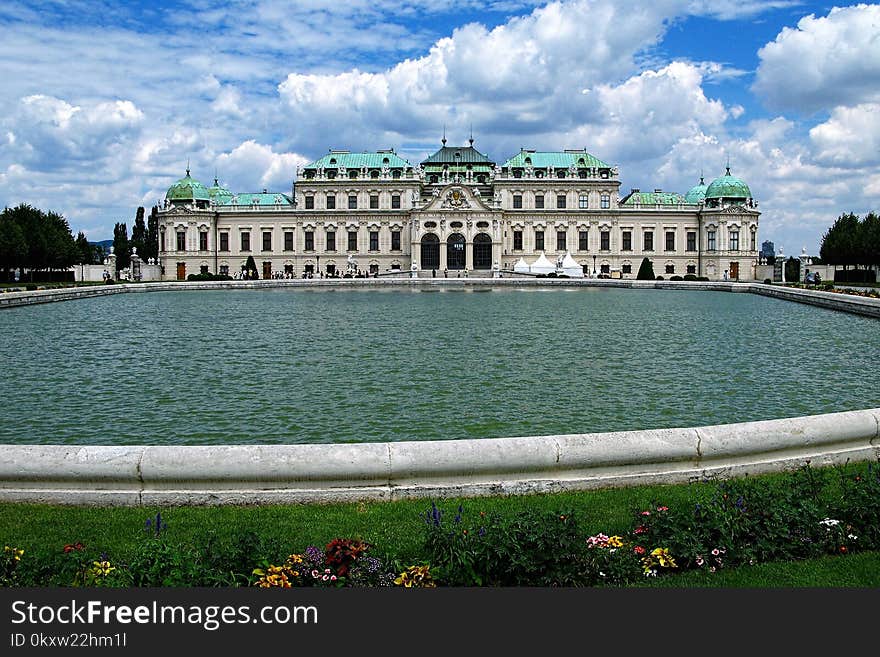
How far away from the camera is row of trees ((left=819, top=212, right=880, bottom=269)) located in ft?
256

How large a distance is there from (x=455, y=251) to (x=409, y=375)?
272 ft

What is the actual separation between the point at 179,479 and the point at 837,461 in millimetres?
7884

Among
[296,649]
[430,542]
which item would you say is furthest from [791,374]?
[296,649]

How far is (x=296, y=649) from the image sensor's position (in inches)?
191

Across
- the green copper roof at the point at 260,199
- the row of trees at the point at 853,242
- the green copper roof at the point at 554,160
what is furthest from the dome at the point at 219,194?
the row of trees at the point at 853,242

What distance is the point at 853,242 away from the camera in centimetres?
8131

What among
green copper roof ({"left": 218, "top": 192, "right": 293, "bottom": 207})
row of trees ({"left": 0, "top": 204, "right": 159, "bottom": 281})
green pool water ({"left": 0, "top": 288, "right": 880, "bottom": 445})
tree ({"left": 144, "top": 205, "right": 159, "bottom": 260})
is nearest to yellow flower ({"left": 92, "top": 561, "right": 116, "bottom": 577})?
green pool water ({"left": 0, "top": 288, "right": 880, "bottom": 445})

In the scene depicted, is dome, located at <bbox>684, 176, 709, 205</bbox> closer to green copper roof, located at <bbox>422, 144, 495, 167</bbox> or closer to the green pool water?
green copper roof, located at <bbox>422, 144, 495, 167</bbox>

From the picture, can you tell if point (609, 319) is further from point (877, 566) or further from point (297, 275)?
point (297, 275)

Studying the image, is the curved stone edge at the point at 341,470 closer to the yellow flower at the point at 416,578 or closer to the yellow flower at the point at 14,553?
the yellow flower at the point at 14,553

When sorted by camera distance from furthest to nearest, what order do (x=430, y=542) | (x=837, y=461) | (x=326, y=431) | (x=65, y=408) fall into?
1. (x=65, y=408)
2. (x=326, y=431)
3. (x=837, y=461)
4. (x=430, y=542)

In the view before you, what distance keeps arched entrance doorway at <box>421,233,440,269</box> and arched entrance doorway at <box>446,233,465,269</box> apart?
1275 mm

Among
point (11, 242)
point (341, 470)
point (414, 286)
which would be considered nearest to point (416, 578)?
point (341, 470)

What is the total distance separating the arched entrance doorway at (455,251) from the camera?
102438mm
